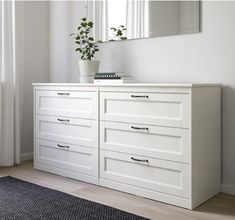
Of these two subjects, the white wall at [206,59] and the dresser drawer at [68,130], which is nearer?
the white wall at [206,59]

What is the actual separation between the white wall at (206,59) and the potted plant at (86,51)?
38 centimetres

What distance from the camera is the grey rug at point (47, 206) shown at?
82.2 inches

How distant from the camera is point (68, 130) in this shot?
291cm

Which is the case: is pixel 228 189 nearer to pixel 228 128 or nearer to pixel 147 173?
pixel 228 128

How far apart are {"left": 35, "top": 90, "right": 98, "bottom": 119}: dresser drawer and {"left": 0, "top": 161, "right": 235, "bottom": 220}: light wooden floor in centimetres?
56

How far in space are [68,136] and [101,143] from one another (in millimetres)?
394

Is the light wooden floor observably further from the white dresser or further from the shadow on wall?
the shadow on wall

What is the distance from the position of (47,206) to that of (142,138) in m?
0.79

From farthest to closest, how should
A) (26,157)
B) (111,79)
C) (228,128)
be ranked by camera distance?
1. (26,157)
2. (111,79)
3. (228,128)

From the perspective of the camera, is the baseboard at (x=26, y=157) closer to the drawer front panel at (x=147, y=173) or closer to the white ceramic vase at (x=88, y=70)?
the white ceramic vase at (x=88, y=70)

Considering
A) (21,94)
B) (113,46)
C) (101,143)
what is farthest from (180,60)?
(21,94)

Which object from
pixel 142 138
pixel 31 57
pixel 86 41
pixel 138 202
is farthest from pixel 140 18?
pixel 138 202

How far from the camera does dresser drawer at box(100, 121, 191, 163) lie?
7.29ft

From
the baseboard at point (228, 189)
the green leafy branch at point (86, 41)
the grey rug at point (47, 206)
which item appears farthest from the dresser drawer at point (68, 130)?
the baseboard at point (228, 189)
